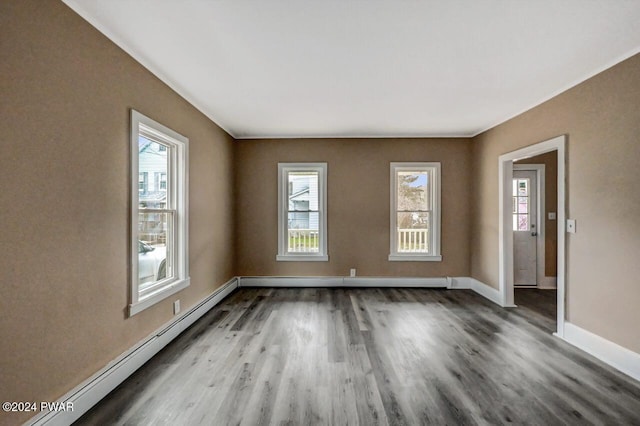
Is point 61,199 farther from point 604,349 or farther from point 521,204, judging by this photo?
point 521,204

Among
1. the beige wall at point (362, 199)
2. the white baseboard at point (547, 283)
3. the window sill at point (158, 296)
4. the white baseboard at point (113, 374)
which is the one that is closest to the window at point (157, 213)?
the window sill at point (158, 296)

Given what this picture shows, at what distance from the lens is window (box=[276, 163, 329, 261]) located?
4.77m

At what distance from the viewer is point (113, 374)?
2.04 metres

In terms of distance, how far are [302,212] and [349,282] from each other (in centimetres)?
146

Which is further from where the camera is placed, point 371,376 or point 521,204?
point 521,204

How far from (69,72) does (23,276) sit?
4.11 feet

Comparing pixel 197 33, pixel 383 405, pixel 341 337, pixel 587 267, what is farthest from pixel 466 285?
pixel 197 33

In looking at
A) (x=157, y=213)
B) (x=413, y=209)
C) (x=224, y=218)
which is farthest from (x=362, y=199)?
(x=157, y=213)

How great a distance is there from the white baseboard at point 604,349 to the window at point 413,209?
2.13 meters

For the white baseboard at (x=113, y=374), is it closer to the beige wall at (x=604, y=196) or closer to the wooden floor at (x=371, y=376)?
the wooden floor at (x=371, y=376)

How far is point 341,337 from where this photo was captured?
2900mm

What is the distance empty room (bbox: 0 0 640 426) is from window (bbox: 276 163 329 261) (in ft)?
2.65

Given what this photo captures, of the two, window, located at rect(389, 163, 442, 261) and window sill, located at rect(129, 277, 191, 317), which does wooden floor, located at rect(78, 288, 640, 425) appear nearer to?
window sill, located at rect(129, 277, 191, 317)

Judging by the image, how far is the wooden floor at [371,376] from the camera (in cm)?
180
